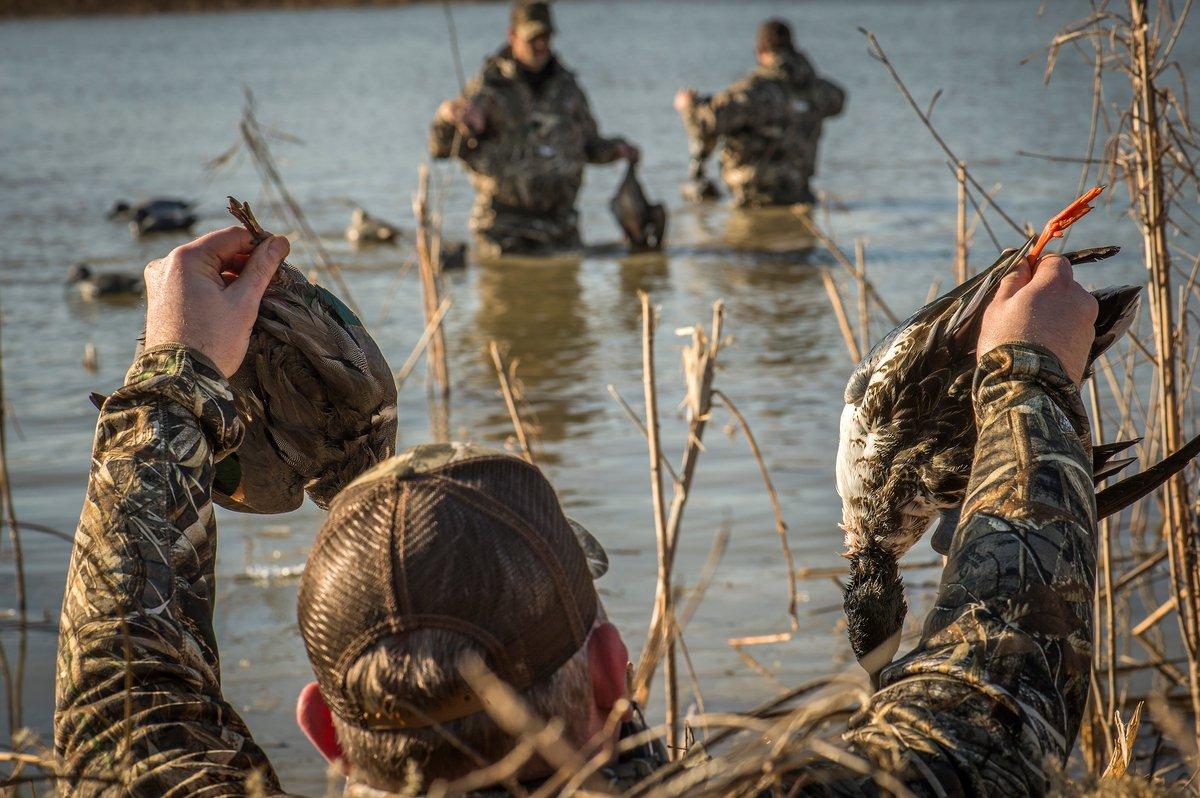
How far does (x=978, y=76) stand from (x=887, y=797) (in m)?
22.2

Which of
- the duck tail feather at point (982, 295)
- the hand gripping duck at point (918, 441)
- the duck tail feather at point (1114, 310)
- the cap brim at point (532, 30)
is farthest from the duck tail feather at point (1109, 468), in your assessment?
the cap brim at point (532, 30)

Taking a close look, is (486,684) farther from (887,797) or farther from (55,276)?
(55,276)

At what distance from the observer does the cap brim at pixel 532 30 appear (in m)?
10.2

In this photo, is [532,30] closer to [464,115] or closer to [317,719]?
[464,115]

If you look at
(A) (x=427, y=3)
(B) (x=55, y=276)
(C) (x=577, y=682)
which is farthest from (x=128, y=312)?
(A) (x=427, y=3)

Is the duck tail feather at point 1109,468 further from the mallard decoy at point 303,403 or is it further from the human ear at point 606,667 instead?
the mallard decoy at point 303,403

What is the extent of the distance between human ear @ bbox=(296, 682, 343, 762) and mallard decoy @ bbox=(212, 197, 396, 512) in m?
0.55

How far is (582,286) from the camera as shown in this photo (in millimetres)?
10023

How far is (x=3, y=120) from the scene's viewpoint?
21.2 m

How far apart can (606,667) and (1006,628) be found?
472 mm

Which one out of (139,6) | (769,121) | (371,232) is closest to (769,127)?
(769,121)

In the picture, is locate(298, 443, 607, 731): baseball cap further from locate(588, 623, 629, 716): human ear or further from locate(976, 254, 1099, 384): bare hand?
locate(976, 254, 1099, 384): bare hand

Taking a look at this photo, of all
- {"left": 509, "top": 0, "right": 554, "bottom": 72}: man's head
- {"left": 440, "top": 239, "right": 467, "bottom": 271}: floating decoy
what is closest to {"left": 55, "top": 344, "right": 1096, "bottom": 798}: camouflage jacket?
{"left": 440, "top": 239, "right": 467, "bottom": 271}: floating decoy

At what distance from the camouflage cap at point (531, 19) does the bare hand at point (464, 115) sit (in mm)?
650
